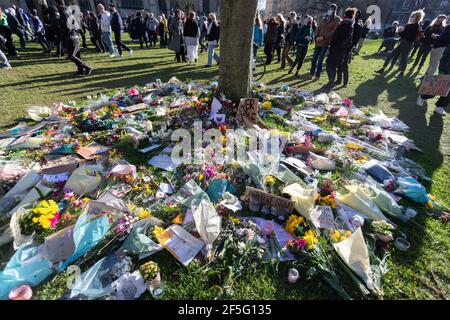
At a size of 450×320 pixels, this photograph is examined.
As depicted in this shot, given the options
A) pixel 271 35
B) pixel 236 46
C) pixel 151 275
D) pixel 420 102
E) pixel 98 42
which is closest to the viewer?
pixel 151 275

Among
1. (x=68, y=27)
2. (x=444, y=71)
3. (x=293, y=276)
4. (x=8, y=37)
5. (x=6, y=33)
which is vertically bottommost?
(x=293, y=276)

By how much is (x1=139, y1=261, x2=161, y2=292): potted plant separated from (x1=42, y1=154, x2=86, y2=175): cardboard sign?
1.92m

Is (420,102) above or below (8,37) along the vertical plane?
below

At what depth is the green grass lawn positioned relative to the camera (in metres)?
2.15

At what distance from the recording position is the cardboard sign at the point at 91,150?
3.64 meters

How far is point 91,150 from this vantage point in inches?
150

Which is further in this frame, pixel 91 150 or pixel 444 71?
pixel 444 71

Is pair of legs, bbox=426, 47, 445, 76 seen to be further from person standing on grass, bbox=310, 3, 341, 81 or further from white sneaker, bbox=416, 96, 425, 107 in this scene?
person standing on grass, bbox=310, 3, 341, 81

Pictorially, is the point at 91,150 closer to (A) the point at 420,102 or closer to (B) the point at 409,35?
(A) the point at 420,102

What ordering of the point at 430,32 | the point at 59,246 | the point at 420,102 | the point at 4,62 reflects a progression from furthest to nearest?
the point at 4,62, the point at 430,32, the point at 420,102, the point at 59,246

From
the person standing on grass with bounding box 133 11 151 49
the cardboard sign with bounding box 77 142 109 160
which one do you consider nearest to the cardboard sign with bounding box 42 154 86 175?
the cardboard sign with bounding box 77 142 109 160

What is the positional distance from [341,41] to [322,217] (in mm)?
5344

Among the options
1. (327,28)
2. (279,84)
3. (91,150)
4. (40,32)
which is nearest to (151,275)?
(91,150)
